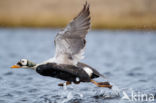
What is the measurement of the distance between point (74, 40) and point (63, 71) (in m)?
0.82

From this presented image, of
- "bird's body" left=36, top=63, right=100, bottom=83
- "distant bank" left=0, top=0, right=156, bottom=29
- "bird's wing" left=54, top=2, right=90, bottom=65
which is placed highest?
"distant bank" left=0, top=0, right=156, bottom=29

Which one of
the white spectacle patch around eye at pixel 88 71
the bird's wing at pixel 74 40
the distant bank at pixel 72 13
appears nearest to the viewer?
the bird's wing at pixel 74 40

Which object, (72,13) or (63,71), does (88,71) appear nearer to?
(63,71)

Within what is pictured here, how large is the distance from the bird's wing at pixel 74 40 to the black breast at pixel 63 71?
0.52 feet

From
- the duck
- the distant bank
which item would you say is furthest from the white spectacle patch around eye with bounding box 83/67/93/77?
the distant bank

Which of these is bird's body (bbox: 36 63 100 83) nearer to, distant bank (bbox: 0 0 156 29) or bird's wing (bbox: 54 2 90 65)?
bird's wing (bbox: 54 2 90 65)

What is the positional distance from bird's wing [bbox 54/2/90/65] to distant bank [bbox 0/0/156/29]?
89.1 ft

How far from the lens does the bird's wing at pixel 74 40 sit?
7992 millimetres

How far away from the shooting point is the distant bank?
1454 inches

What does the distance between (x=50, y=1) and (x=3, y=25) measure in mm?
19061

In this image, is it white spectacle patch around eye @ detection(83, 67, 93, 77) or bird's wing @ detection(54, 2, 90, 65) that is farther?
white spectacle patch around eye @ detection(83, 67, 93, 77)

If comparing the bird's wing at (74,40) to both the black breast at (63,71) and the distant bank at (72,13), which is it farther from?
the distant bank at (72,13)

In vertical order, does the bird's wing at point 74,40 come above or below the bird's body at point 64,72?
above

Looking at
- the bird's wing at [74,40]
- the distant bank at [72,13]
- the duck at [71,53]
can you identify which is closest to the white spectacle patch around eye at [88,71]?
the duck at [71,53]
